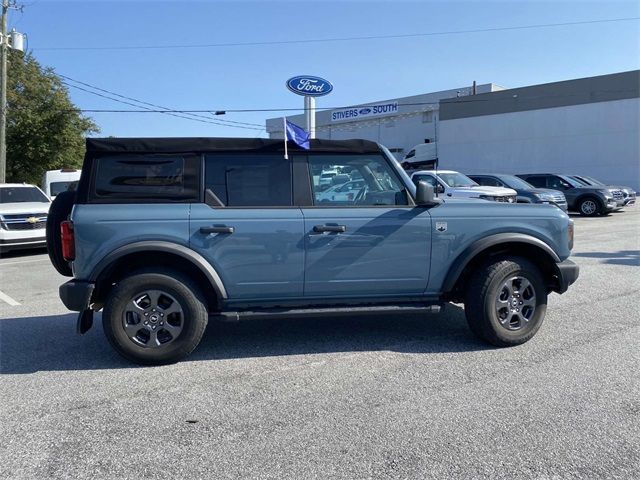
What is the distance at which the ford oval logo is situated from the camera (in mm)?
19359

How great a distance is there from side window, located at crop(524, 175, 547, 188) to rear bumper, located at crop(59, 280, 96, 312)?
20317mm

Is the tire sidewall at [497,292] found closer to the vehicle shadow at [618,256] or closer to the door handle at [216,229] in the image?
the door handle at [216,229]

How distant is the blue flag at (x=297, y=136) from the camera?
15.9 ft

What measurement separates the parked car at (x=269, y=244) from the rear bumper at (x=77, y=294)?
1 cm

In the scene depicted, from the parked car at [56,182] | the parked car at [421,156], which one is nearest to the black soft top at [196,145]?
the parked car at [56,182]

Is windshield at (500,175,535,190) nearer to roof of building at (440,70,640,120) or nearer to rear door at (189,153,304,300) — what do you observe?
rear door at (189,153,304,300)

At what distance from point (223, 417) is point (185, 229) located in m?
1.65

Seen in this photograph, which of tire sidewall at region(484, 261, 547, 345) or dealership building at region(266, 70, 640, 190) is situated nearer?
tire sidewall at region(484, 261, 547, 345)

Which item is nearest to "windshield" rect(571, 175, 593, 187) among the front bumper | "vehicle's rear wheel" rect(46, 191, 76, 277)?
the front bumper

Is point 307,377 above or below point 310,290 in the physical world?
below

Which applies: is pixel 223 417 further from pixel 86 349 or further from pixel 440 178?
pixel 440 178

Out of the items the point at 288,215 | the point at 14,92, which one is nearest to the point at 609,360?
the point at 288,215

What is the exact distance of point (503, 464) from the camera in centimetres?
307

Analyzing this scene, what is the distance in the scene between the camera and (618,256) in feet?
33.5
